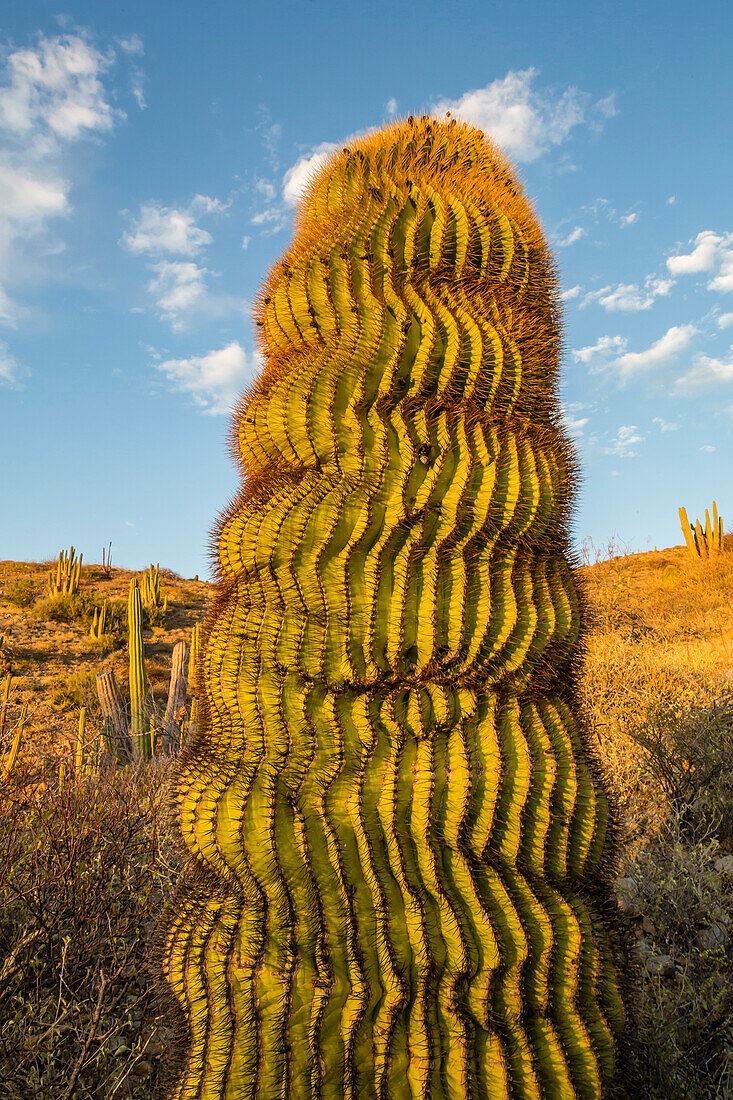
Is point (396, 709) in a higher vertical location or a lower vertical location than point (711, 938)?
higher

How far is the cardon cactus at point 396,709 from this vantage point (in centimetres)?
182

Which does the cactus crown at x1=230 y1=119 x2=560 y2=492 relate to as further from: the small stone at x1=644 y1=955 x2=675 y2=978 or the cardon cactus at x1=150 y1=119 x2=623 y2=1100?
the small stone at x1=644 y1=955 x2=675 y2=978

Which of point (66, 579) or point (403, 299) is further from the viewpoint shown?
point (66, 579)

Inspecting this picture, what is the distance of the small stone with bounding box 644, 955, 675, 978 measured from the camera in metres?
3.38

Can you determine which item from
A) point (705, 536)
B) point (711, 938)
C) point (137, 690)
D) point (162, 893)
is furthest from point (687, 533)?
point (162, 893)

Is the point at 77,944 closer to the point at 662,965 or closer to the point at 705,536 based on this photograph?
the point at 662,965

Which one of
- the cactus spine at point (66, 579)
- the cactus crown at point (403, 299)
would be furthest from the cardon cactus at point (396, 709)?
the cactus spine at point (66, 579)

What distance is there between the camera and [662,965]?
11.1 feet

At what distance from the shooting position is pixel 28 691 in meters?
13.2

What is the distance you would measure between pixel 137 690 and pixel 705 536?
57.0ft

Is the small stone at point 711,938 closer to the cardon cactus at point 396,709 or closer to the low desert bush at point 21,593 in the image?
the cardon cactus at point 396,709

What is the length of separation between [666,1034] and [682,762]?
318 centimetres

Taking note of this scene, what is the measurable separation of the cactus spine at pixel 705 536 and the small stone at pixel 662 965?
18.0 m

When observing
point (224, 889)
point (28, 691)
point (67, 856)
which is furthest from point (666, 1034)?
point (28, 691)
